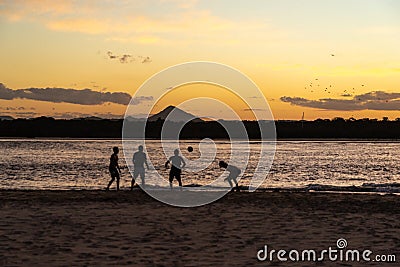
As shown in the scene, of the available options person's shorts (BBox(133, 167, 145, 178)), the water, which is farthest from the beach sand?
the water

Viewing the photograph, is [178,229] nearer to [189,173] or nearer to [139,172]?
[139,172]

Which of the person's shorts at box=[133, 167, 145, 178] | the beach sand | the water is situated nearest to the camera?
the beach sand

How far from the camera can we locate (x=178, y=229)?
49.2 feet

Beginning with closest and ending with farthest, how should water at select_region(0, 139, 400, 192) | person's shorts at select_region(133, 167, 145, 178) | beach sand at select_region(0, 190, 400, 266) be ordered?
beach sand at select_region(0, 190, 400, 266), person's shorts at select_region(133, 167, 145, 178), water at select_region(0, 139, 400, 192)

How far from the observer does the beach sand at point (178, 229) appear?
37.9 feet

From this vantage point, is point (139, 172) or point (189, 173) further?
point (189, 173)

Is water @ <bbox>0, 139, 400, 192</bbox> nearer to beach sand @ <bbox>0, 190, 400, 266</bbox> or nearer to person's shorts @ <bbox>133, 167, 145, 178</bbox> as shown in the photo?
person's shorts @ <bbox>133, 167, 145, 178</bbox>

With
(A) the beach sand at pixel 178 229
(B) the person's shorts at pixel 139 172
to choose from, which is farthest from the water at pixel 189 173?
(A) the beach sand at pixel 178 229

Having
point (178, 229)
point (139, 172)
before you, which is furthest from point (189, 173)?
point (178, 229)

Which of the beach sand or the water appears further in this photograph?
the water

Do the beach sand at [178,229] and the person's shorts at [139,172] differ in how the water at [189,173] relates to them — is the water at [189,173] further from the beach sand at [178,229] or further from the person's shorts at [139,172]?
the beach sand at [178,229]

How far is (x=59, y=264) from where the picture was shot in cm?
1080

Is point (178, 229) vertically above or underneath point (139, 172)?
underneath

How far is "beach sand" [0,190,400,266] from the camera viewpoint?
1155 cm
